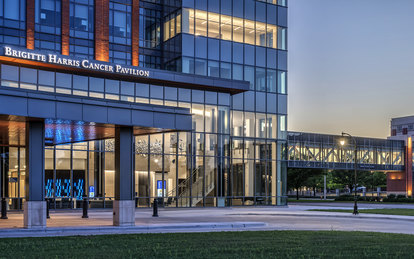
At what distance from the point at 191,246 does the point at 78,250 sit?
3473mm

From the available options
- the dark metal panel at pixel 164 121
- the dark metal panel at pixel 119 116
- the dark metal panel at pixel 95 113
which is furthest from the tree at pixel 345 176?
the dark metal panel at pixel 95 113

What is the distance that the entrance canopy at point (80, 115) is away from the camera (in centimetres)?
2298

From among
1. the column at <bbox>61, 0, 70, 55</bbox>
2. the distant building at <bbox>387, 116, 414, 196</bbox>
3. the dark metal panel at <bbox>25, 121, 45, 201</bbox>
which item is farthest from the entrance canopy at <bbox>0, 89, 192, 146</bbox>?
the distant building at <bbox>387, 116, 414, 196</bbox>

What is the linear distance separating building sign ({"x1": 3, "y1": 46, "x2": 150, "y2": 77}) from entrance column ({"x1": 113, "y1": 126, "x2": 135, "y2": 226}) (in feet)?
51.3

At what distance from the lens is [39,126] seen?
81.0 ft

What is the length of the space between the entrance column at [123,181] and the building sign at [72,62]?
15646 mm

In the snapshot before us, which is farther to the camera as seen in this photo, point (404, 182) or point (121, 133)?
point (404, 182)

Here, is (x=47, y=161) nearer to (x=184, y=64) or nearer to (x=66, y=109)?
(x=184, y=64)

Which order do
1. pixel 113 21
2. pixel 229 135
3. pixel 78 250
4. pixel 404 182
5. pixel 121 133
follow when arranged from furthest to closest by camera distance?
1. pixel 404 182
2. pixel 229 135
3. pixel 113 21
4. pixel 121 133
5. pixel 78 250

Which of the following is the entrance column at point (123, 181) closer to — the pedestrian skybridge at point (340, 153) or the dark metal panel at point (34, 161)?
the dark metal panel at point (34, 161)

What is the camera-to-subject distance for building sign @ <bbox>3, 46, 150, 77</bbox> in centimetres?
3906

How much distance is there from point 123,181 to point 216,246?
9668 millimetres

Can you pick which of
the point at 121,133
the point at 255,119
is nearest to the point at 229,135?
the point at 255,119

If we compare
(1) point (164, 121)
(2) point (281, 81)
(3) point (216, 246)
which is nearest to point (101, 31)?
(2) point (281, 81)
